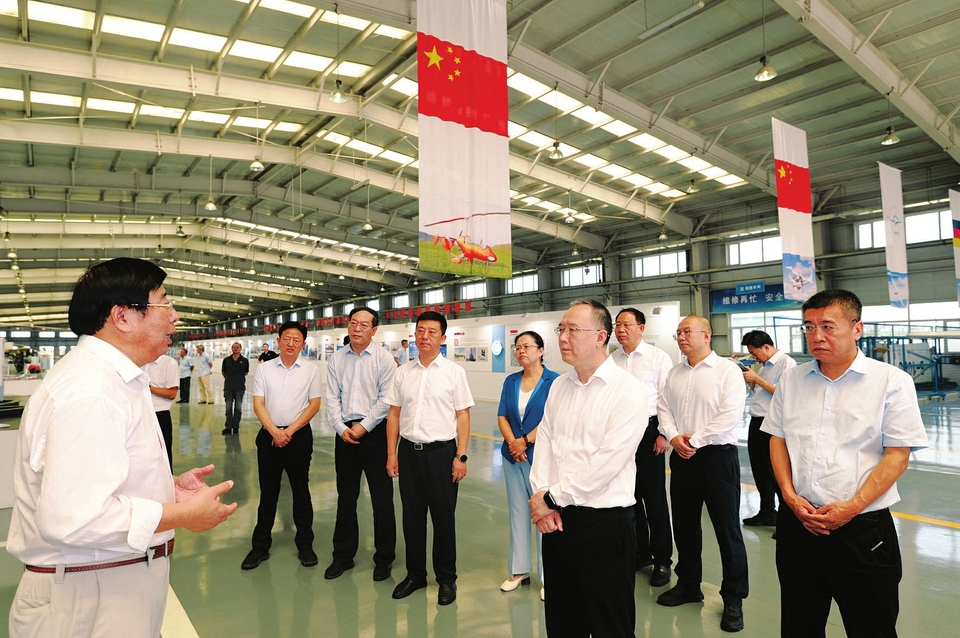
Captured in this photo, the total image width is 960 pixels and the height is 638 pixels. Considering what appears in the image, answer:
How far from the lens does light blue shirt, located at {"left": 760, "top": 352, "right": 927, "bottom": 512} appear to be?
1.95m

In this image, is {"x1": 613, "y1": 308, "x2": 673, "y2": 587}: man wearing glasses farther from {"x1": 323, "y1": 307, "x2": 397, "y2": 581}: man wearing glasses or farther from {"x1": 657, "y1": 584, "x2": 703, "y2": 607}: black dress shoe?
{"x1": 323, "y1": 307, "x2": 397, "y2": 581}: man wearing glasses

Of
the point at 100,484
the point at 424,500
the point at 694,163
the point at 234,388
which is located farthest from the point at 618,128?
the point at 100,484

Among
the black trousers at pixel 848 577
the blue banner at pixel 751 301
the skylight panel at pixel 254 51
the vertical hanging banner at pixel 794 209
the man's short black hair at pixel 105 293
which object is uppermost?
the skylight panel at pixel 254 51

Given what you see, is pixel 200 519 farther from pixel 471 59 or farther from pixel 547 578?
pixel 471 59

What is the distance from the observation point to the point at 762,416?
4.68m

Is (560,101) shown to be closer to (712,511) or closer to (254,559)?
(712,511)

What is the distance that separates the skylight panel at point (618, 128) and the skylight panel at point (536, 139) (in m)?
1.30

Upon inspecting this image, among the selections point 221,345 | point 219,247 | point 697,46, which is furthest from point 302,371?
point 221,345

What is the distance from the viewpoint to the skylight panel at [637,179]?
576 inches

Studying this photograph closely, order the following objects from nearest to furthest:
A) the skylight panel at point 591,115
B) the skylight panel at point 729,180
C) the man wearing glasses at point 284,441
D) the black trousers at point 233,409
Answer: the man wearing glasses at point 284,441
the black trousers at point 233,409
the skylight panel at point 591,115
the skylight panel at point 729,180

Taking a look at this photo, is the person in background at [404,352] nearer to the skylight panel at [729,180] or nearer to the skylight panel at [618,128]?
the skylight panel at [618,128]

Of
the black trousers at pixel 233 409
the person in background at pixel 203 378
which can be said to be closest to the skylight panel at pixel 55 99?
the black trousers at pixel 233 409

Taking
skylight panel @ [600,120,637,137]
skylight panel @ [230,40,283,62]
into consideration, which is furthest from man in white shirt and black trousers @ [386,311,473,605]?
skylight panel @ [600,120,637,137]

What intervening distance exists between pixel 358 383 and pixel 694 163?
1257 centimetres
